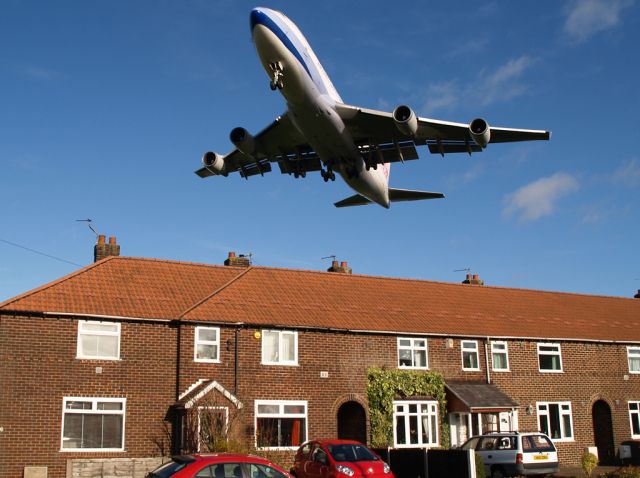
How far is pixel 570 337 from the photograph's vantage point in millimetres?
33500

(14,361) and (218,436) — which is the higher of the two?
(14,361)

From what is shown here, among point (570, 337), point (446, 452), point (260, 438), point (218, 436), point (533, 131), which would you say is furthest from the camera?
point (570, 337)

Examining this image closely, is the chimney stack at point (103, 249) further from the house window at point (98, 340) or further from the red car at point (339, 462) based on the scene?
the red car at point (339, 462)

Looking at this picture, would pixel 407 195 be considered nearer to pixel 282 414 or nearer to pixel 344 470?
→ pixel 282 414

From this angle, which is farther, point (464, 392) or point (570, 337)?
point (570, 337)

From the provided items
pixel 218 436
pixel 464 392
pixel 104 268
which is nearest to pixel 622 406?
pixel 464 392

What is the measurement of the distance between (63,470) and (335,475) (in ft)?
32.2

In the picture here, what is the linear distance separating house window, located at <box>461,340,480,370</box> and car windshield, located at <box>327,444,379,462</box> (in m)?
12.7

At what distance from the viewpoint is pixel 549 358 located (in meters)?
33.0

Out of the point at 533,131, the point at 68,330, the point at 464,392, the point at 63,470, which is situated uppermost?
the point at 533,131

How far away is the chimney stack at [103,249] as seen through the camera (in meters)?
30.3

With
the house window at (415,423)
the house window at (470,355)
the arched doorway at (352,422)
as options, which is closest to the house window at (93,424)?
the arched doorway at (352,422)

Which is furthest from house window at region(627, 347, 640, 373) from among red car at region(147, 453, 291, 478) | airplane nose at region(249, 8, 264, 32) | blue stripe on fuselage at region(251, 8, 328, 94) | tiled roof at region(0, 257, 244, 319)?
red car at region(147, 453, 291, 478)

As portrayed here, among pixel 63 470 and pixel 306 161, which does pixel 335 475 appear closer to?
pixel 63 470
